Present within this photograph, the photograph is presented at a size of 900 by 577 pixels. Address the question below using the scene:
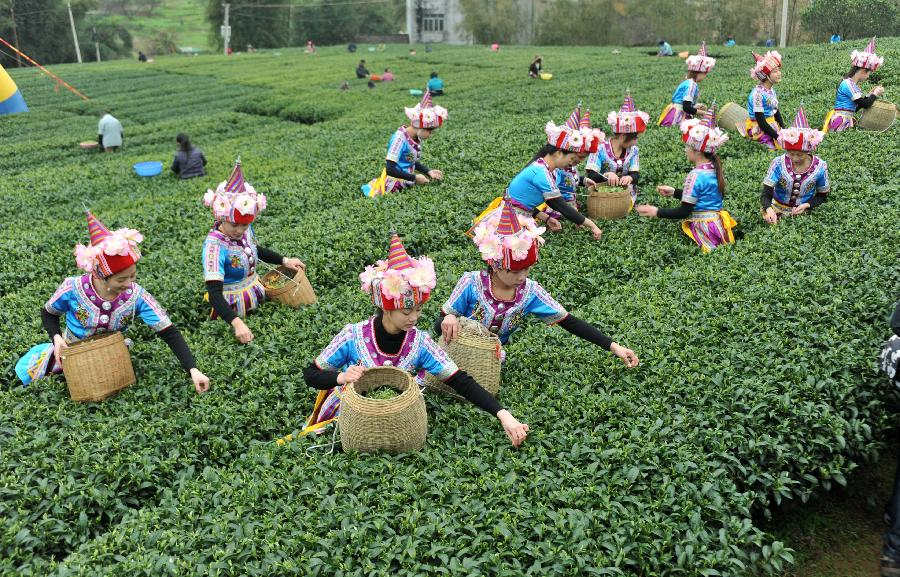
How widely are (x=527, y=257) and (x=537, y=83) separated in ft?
77.3

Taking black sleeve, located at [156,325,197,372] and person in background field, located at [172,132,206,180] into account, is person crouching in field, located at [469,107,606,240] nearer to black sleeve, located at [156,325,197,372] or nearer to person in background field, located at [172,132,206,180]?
black sleeve, located at [156,325,197,372]

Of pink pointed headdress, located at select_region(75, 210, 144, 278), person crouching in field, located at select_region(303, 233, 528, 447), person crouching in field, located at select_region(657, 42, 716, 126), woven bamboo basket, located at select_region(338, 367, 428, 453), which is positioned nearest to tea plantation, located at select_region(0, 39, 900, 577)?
woven bamboo basket, located at select_region(338, 367, 428, 453)

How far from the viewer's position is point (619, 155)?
30.9ft

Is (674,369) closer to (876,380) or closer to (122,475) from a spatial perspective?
(876,380)

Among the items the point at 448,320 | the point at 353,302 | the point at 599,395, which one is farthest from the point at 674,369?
the point at 353,302

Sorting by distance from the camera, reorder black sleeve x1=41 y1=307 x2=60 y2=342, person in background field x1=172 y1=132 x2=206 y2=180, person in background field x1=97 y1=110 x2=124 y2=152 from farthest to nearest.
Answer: person in background field x1=97 y1=110 x2=124 y2=152 < person in background field x1=172 y1=132 x2=206 y2=180 < black sleeve x1=41 y1=307 x2=60 y2=342

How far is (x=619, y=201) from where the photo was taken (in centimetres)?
909

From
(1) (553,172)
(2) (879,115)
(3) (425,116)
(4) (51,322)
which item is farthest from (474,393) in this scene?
(2) (879,115)

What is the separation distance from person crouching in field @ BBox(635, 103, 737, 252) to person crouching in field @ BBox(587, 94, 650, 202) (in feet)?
3.37

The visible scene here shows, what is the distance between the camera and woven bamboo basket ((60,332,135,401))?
17.6 feet

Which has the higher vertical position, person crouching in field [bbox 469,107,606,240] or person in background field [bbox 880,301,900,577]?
person crouching in field [bbox 469,107,606,240]

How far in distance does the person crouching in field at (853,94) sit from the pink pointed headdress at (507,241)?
9726 mm

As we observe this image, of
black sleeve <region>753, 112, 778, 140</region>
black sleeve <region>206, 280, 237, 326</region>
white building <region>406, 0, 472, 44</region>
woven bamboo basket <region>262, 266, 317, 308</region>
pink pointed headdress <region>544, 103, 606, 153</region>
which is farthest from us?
white building <region>406, 0, 472, 44</region>

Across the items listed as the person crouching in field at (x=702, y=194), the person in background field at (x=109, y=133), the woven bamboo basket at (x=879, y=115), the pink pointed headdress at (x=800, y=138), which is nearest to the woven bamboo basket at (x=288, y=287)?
the person crouching in field at (x=702, y=194)
